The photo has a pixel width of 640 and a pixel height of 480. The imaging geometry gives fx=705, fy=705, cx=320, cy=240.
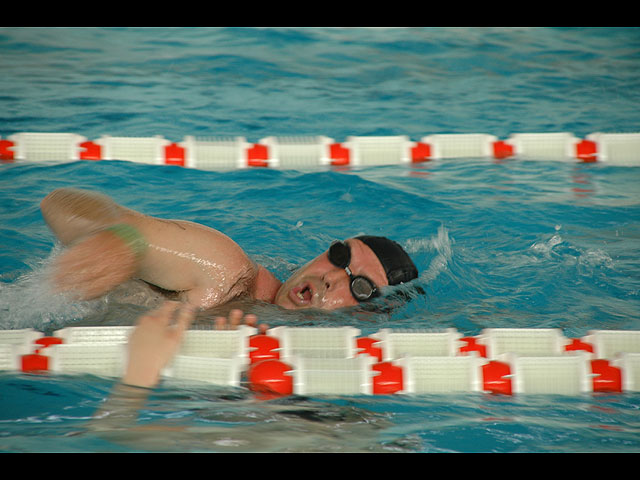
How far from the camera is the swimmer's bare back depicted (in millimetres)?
2381

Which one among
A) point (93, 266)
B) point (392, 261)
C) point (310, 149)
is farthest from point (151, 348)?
point (310, 149)

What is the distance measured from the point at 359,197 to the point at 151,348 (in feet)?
8.94

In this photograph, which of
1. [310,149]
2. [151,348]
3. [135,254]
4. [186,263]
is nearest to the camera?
[151,348]

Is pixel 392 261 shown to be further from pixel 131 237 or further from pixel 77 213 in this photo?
pixel 77 213

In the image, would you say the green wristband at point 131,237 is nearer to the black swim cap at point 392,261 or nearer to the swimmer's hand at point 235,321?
the swimmer's hand at point 235,321

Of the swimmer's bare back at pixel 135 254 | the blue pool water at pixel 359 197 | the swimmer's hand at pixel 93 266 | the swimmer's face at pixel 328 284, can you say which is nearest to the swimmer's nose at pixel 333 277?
the swimmer's face at pixel 328 284

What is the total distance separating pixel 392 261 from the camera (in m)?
2.95

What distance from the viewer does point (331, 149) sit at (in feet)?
17.6

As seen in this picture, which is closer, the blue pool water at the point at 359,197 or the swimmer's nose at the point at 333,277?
the blue pool water at the point at 359,197

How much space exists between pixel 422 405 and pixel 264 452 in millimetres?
701

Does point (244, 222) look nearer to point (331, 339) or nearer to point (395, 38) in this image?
point (331, 339)

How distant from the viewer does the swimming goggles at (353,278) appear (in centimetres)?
289

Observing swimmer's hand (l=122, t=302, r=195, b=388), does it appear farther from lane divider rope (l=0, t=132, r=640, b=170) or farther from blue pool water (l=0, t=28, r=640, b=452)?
lane divider rope (l=0, t=132, r=640, b=170)

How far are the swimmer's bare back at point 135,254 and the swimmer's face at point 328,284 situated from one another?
218mm
